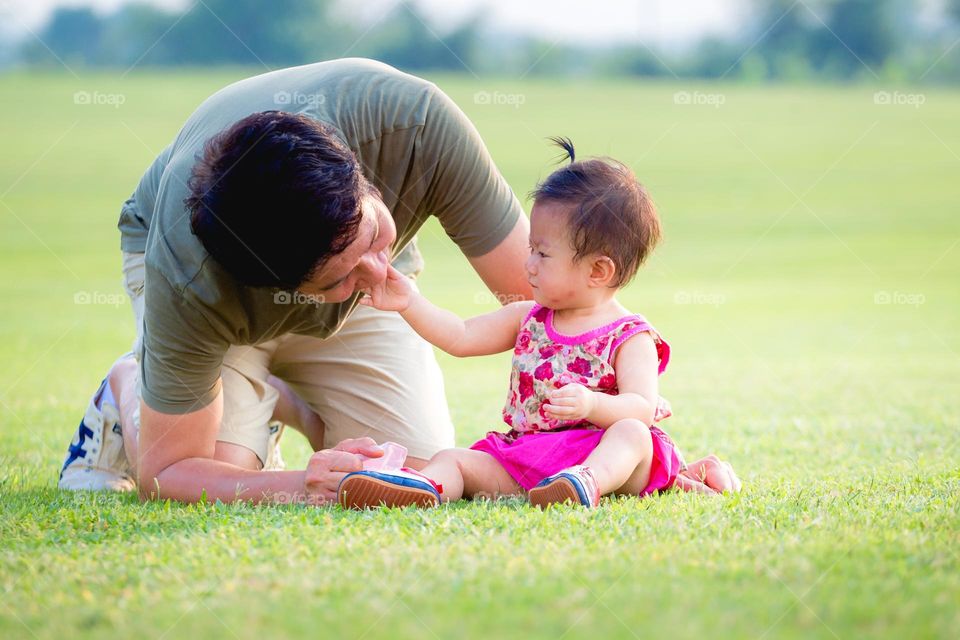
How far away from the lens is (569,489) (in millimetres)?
3217

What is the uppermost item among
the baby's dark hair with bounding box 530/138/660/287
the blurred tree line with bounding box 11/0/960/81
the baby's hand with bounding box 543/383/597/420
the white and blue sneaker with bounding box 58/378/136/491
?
the blurred tree line with bounding box 11/0/960/81

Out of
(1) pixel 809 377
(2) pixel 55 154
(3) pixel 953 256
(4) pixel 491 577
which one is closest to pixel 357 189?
(4) pixel 491 577

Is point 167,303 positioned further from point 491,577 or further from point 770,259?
point 770,259

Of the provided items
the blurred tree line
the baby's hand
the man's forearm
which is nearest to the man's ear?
the baby's hand

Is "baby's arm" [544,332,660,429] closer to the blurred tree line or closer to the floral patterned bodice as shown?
the floral patterned bodice

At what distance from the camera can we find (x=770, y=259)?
55.6 feet

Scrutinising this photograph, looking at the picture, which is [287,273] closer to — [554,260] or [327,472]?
[327,472]

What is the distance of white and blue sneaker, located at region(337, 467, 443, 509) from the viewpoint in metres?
3.25

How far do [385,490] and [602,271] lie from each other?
106 centimetres

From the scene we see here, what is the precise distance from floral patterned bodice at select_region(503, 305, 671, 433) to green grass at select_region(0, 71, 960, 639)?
0.48 m

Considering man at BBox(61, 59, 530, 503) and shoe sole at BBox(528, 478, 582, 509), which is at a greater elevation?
man at BBox(61, 59, 530, 503)

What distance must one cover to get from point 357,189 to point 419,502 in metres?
1.01

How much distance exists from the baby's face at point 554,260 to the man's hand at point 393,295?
0.43 m

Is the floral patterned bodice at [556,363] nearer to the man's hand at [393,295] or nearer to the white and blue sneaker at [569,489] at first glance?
the white and blue sneaker at [569,489]
